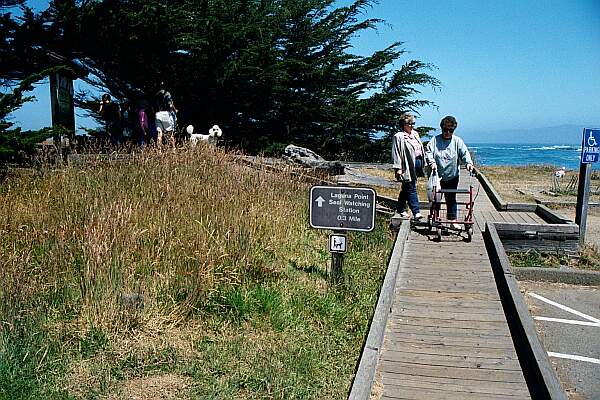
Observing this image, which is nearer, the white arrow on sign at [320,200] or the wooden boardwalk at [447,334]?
the wooden boardwalk at [447,334]

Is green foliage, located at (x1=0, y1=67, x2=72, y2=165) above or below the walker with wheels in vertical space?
above

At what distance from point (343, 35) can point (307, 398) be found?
17769 mm

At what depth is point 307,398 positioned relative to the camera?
395cm

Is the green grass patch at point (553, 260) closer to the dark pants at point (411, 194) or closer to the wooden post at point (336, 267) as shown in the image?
the dark pants at point (411, 194)

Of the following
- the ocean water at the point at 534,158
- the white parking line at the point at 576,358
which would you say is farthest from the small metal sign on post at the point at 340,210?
the ocean water at the point at 534,158

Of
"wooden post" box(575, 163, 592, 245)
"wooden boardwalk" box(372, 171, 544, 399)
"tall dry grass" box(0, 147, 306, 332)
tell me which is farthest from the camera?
"wooden post" box(575, 163, 592, 245)

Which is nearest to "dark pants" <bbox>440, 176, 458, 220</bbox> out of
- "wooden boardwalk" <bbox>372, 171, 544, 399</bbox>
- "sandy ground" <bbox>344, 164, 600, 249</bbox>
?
"wooden boardwalk" <bbox>372, 171, 544, 399</bbox>

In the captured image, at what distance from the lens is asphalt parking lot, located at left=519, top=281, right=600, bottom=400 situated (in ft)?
16.3

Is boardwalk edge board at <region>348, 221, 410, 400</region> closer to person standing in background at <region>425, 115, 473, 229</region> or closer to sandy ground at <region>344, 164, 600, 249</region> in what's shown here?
person standing in background at <region>425, 115, 473, 229</region>

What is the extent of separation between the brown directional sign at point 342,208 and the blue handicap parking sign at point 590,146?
515 centimetres

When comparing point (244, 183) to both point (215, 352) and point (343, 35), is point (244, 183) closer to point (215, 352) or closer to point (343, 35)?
point (215, 352)

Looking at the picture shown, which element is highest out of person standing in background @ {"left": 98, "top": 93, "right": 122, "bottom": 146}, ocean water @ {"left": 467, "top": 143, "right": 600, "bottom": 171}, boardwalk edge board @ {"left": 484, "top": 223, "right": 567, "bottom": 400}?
person standing in background @ {"left": 98, "top": 93, "right": 122, "bottom": 146}

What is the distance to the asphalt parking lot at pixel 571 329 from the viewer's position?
496cm

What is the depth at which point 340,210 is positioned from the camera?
5910 millimetres
